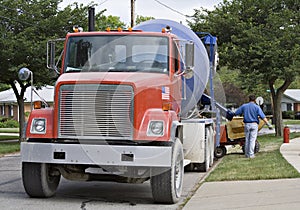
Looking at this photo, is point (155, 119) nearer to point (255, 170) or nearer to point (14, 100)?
point (255, 170)

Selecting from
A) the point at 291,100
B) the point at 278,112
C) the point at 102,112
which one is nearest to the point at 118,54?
the point at 102,112

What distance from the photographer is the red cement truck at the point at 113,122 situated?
29.0 feet

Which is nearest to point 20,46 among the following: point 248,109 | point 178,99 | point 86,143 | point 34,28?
point 34,28

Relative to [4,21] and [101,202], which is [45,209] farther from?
[4,21]

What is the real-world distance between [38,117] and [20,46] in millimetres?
14475

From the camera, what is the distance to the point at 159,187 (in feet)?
29.6

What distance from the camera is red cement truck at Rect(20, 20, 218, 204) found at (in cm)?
885

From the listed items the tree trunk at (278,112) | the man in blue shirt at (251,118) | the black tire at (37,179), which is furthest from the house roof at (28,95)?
the black tire at (37,179)

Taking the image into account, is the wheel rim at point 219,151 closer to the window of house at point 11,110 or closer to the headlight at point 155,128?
the headlight at point 155,128

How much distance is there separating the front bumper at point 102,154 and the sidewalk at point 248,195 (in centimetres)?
95

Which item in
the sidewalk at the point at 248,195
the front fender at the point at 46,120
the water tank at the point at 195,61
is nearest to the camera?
the sidewalk at the point at 248,195

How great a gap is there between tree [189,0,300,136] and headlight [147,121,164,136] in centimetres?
1773

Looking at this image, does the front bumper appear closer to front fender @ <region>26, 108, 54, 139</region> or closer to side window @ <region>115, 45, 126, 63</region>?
front fender @ <region>26, 108, 54, 139</region>

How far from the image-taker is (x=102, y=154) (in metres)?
8.79
